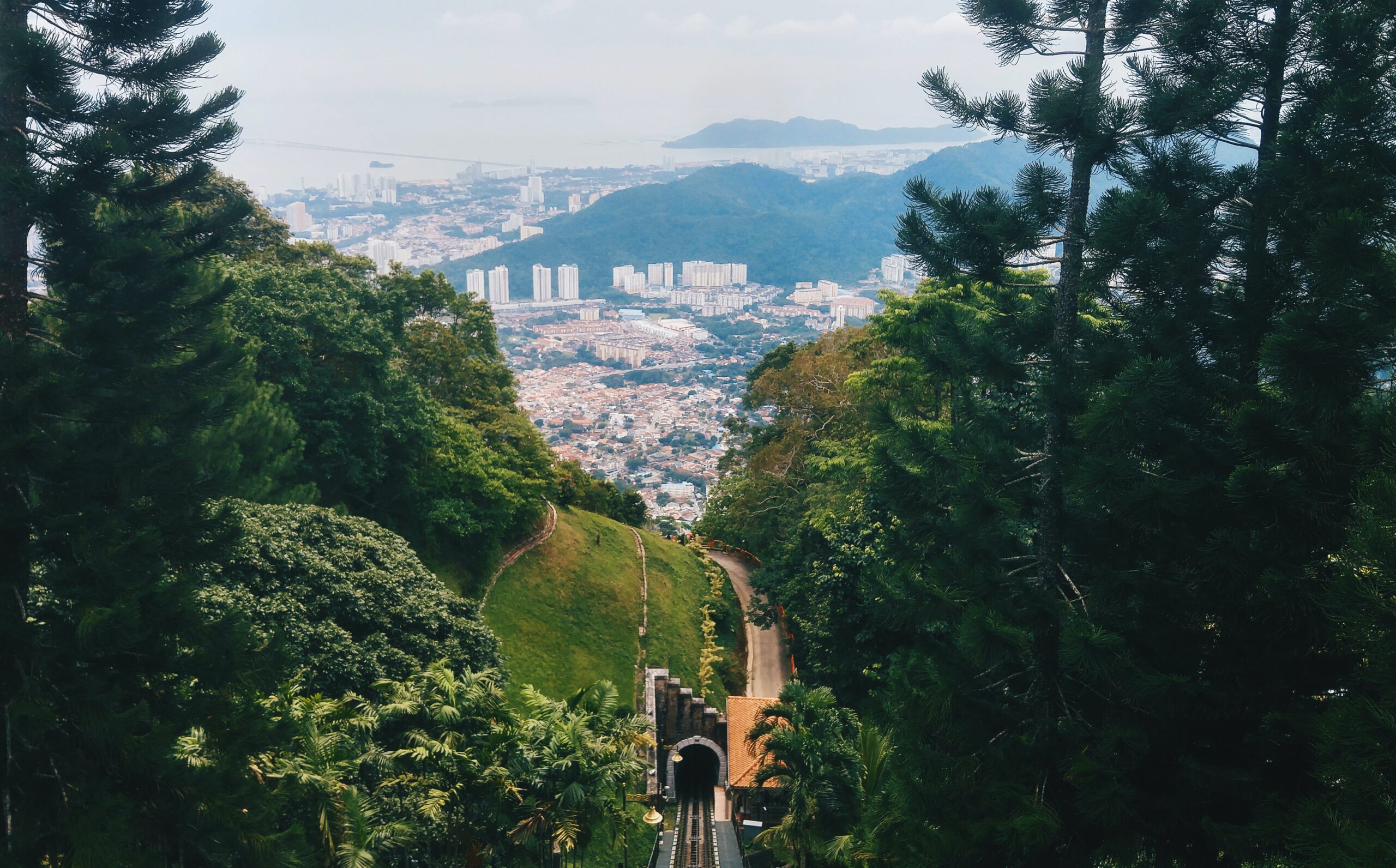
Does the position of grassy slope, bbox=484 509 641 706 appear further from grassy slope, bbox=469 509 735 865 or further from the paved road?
Result: the paved road

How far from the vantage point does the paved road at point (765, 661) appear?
712 inches

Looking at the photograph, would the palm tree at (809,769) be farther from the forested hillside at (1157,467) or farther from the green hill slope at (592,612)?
the green hill slope at (592,612)

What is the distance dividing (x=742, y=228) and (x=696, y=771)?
4655 inches

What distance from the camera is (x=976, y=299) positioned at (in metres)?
16.9

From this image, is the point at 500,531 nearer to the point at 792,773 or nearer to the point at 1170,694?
the point at 792,773

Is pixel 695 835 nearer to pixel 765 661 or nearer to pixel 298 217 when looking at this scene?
pixel 765 661

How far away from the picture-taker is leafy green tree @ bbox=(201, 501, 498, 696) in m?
9.37

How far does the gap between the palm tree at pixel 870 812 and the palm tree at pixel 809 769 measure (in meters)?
0.18

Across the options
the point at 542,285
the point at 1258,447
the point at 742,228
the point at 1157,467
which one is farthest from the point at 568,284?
the point at 1258,447

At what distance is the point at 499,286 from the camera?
106562 mm

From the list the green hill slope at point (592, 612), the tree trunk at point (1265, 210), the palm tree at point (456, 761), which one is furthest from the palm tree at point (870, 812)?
the green hill slope at point (592, 612)

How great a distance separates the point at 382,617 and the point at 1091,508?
A: 308 inches

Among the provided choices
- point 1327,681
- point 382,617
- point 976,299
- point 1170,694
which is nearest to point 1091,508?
point 1170,694

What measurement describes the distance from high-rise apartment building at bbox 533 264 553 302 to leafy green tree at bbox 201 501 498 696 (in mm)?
101301
